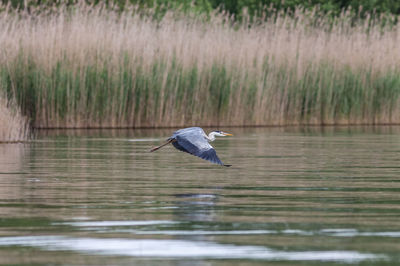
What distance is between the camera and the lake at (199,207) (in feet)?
16.8

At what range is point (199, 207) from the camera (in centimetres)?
702

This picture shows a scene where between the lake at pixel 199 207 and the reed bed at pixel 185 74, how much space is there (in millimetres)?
5600

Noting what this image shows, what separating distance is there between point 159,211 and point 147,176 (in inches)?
109

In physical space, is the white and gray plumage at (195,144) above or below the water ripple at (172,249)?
above

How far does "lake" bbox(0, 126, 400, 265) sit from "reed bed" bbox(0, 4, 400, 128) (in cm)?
560

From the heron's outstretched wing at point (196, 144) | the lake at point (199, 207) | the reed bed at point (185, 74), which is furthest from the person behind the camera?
the reed bed at point (185, 74)

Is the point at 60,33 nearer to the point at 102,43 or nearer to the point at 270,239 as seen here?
the point at 102,43

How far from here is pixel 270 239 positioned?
5523 mm

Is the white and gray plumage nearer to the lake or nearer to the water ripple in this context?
the lake

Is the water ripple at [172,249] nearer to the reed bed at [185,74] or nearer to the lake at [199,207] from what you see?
the lake at [199,207]

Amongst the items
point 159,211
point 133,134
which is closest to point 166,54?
point 133,134

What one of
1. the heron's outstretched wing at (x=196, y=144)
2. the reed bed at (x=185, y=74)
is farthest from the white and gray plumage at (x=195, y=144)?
the reed bed at (x=185, y=74)

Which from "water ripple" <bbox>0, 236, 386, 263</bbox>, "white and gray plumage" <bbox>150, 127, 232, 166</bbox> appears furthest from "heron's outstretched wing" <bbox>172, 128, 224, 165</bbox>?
"water ripple" <bbox>0, 236, 386, 263</bbox>

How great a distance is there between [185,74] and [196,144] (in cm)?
1099
